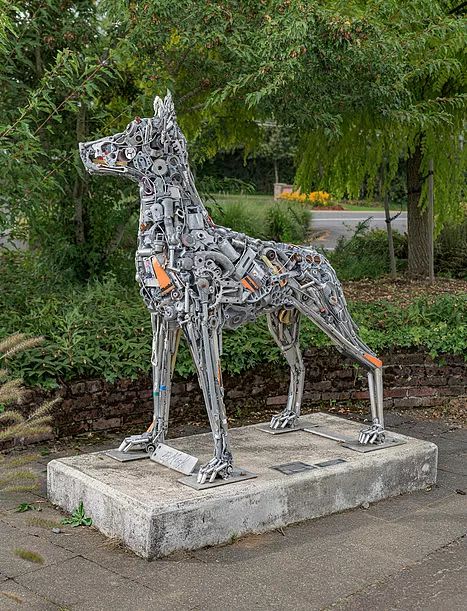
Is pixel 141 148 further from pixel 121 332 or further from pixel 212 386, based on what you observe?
pixel 121 332

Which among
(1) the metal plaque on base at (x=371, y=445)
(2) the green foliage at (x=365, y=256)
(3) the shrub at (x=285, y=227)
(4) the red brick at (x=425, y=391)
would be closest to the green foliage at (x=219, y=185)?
(2) the green foliage at (x=365, y=256)

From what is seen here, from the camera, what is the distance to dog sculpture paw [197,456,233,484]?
4.99 meters

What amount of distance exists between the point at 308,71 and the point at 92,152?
3111 millimetres

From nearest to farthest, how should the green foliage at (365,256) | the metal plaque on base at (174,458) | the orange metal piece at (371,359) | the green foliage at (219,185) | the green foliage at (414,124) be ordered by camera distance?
the metal plaque on base at (174,458)
the orange metal piece at (371,359)
the green foliage at (414,124)
the green foliage at (219,185)
the green foliage at (365,256)

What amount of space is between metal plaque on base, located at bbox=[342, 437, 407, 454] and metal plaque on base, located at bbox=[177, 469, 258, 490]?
0.95 meters

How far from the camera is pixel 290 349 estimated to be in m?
6.21

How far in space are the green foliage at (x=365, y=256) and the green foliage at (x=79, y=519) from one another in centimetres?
747

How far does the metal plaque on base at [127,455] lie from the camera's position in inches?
214

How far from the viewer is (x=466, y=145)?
38.8 ft

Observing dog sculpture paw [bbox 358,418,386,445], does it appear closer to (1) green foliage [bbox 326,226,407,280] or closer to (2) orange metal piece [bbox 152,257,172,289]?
(2) orange metal piece [bbox 152,257,172,289]

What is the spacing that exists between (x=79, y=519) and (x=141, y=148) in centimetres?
224

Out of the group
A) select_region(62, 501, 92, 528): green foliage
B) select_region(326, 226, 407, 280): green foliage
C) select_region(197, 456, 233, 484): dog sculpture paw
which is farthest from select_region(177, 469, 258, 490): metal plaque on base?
select_region(326, 226, 407, 280): green foliage

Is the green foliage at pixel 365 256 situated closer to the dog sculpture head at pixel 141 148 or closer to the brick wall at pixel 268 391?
the brick wall at pixel 268 391

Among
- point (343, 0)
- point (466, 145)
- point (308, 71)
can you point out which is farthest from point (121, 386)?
point (466, 145)
